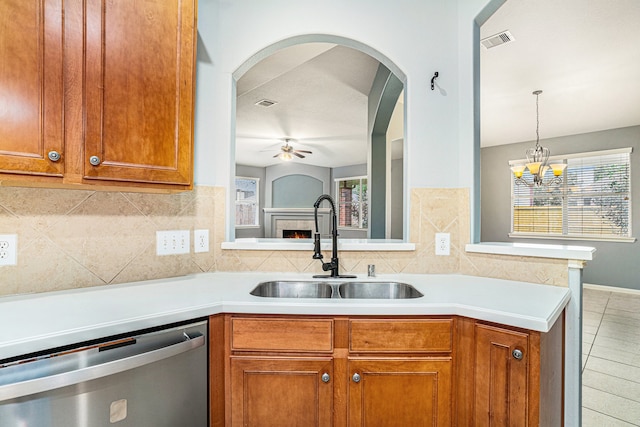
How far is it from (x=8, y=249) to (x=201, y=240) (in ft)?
2.64

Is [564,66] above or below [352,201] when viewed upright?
above

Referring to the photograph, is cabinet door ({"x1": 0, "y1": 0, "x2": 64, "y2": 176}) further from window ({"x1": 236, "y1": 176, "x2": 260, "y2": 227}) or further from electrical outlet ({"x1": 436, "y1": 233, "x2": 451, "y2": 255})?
window ({"x1": 236, "y1": 176, "x2": 260, "y2": 227})

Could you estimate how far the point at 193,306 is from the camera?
4.21 ft

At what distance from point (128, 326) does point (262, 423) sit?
0.65 metres

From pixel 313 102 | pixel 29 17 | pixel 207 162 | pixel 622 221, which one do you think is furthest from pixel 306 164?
pixel 29 17

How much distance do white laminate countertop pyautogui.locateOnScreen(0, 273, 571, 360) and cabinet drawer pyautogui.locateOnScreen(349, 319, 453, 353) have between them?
→ 0.05 m

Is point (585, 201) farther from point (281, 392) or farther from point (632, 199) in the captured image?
point (281, 392)

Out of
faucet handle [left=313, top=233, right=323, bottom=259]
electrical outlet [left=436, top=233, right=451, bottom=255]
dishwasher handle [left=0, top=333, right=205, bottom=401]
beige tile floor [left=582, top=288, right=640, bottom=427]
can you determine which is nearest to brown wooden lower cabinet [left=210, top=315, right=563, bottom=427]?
dishwasher handle [left=0, top=333, right=205, bottom=401]

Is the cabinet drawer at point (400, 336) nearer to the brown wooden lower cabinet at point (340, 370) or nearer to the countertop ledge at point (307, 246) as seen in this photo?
the brown wooden lower cabinet at point (340, 370)

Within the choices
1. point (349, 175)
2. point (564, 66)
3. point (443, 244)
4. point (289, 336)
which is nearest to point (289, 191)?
point (349, 175)

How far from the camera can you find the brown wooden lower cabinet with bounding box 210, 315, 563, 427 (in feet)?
4.33

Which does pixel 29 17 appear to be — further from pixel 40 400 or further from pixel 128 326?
pixel 40 400

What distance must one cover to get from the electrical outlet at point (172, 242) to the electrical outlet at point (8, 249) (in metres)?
0.56

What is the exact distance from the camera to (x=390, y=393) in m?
1.32
